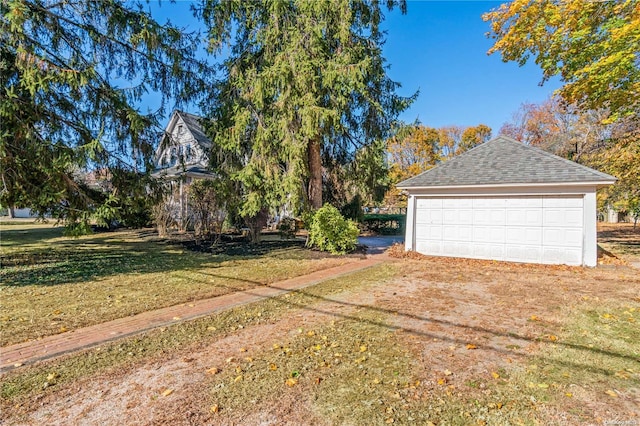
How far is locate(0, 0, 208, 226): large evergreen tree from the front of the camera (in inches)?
257

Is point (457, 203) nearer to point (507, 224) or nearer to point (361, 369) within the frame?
point (507, 224)

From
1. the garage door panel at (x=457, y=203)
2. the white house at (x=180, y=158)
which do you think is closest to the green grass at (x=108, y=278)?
the white house at (x=180, y=158)

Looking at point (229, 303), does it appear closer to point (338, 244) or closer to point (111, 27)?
point (338, 244)

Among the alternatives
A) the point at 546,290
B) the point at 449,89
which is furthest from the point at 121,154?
the point at 449,89

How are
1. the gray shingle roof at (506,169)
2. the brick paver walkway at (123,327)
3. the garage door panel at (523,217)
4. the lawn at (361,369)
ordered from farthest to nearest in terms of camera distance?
the garage door panel at (523,217), the gray shingle roof at (506,169), the brick paver walkway at (123,327), the lawn at (361,369)

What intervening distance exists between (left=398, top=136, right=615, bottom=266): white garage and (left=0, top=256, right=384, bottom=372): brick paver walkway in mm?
5910

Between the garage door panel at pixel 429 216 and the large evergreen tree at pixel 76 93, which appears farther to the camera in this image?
the garage door panel at pixel 429 216

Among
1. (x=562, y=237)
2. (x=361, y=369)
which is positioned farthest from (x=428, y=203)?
(x=361, y=369)

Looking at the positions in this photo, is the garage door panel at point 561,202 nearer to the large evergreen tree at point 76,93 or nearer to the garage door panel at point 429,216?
the garage door panel at point 429,216

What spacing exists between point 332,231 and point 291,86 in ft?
15.7

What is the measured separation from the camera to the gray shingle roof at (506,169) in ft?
30.5

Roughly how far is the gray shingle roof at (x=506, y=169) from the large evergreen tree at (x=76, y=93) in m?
Answer: 8.26

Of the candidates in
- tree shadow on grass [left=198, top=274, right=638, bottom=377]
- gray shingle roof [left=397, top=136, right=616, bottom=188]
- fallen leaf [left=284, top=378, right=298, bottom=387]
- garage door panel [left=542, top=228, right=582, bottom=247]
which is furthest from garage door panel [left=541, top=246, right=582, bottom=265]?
fallen leaf [left=284, top=378, right=298, bottom=387]

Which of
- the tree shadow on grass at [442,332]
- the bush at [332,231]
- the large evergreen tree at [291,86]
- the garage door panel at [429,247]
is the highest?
the large evergreen tree at [291,86]
